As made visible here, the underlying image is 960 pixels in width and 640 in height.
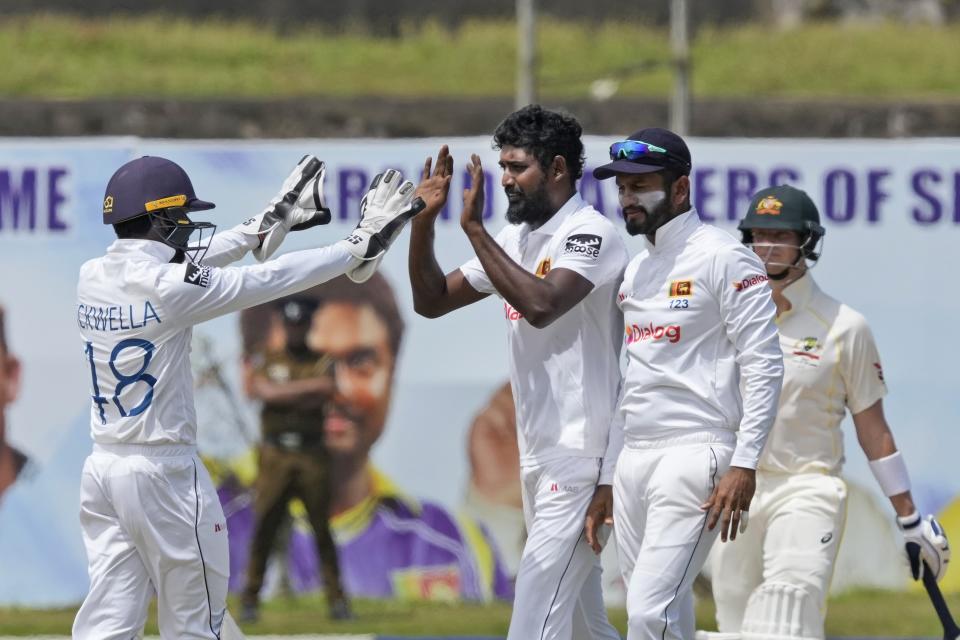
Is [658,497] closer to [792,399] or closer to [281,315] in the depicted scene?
[792,399]

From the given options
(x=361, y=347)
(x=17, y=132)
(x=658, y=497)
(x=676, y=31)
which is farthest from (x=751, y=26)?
(x=658, y=497)

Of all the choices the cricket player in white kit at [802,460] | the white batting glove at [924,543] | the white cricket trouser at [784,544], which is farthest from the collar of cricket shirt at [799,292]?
the white batting glove at [924,543]

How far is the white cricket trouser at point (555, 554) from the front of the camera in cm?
559

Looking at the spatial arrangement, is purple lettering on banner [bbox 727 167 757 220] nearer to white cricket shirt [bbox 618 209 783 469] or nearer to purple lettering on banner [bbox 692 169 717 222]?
purple lettering on banner [bbox 692 169 717 222]

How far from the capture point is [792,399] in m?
6.38

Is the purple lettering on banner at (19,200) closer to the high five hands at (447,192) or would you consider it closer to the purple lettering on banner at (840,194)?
the high five hands at (447,192)

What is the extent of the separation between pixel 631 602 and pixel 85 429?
14.9 feet

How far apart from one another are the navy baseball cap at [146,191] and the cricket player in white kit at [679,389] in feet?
4.64

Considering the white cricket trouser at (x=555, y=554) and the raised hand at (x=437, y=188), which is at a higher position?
the raised hand at (x=437, y=188)

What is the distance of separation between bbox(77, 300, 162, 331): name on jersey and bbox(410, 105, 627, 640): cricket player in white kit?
966 millimetres

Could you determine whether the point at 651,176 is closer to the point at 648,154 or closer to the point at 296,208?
the point at 648,154

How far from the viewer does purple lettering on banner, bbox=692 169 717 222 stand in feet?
29.4

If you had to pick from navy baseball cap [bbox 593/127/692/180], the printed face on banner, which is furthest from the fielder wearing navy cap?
the printed face on banner

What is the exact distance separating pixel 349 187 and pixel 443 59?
8341mm
